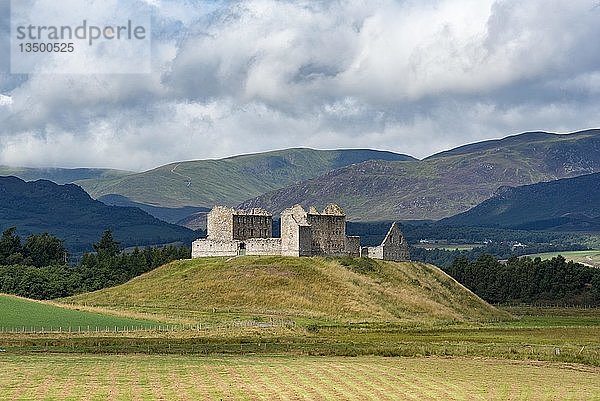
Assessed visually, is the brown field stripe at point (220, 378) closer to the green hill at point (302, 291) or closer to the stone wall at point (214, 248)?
the green hill at point (302, 291)

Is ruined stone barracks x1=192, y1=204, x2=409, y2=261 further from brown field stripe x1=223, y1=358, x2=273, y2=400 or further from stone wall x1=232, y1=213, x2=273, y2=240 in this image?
brown field stripe x1=223, y1=358, x2=273, y2=400

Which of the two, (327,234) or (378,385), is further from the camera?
(327,234)

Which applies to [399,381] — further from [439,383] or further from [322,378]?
[322,378]

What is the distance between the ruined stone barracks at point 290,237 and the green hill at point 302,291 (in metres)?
4.70

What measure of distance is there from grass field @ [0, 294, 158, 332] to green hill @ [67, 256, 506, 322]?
1190 cm

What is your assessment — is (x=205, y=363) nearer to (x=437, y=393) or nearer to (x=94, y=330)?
(x=437, y=393)

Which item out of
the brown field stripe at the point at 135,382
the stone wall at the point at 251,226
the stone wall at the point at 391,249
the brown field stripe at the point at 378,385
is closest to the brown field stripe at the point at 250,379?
the brown field stripe at the point at 135,382

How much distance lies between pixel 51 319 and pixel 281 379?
67488 mm

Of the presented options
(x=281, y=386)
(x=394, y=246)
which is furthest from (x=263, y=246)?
(x=281, y=386)

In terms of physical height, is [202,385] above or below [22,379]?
below

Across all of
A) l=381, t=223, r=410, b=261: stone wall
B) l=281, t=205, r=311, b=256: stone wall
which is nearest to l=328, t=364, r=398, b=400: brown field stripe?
l=281, t=205, r=311, b=256: stone wall

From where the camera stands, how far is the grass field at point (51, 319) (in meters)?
113

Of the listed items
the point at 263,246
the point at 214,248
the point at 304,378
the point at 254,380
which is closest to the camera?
the point at 254,380

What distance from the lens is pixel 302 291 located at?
147 m
